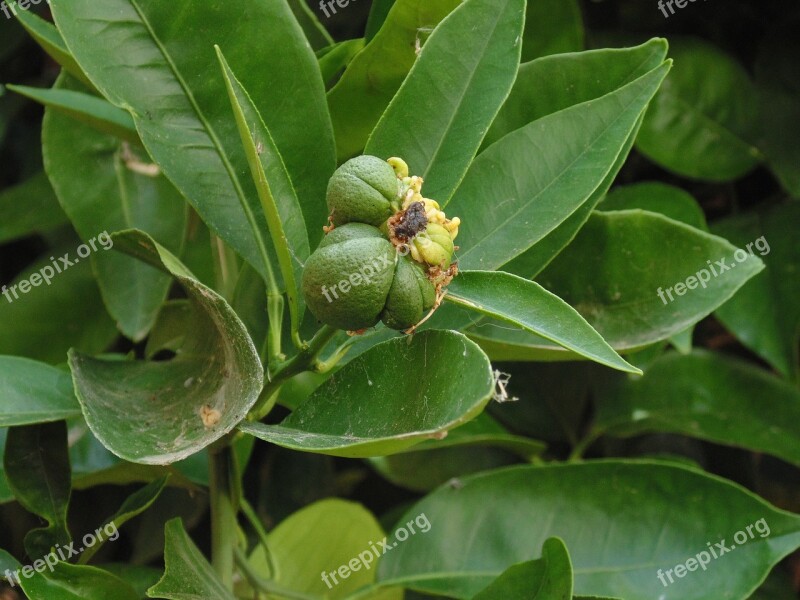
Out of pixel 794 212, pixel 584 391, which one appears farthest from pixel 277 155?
pixel 794 212

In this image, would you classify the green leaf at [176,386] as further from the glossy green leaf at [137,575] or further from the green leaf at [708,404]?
the green leaf at [708,404]

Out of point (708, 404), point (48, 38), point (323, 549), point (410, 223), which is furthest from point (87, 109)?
point (708, 404)

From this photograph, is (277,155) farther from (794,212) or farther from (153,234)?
(794,212)

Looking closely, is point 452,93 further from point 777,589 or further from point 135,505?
point 777,589

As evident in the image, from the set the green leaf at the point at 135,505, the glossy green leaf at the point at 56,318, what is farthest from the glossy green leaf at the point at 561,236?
the glossy green leaf at the point at 56,318

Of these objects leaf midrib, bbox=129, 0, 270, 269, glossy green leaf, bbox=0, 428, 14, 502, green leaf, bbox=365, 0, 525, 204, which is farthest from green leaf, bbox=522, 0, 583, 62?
glossy green leaf, bbox=0, 428, 14, 502
